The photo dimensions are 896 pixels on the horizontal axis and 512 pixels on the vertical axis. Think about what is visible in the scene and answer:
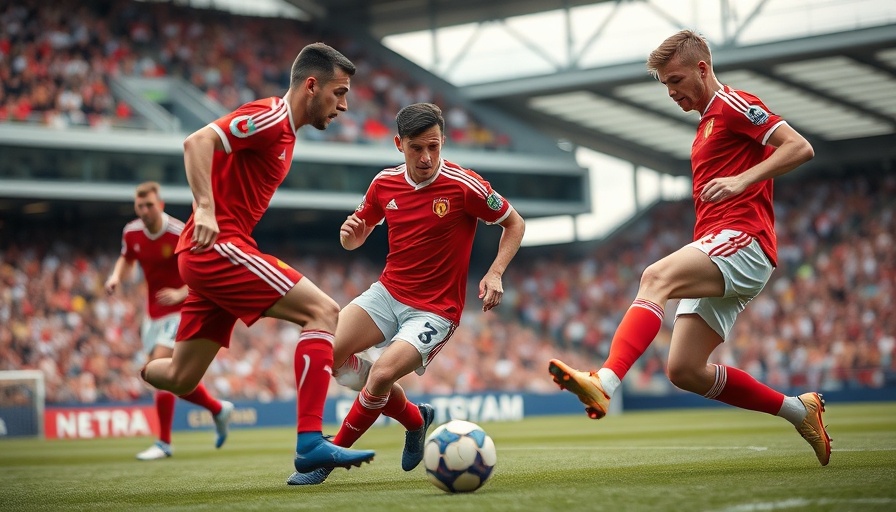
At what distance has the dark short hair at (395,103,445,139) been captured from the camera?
7180mm

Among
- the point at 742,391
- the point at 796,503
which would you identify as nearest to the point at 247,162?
the point at 742,391

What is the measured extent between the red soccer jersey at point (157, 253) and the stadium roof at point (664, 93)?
60.9 ft

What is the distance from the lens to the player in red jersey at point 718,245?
621 centimetres

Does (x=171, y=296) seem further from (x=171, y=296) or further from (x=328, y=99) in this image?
(x=328, y=99)

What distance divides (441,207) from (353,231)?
2.03 feet

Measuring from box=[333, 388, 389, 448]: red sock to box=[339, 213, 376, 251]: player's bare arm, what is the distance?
1048 mm

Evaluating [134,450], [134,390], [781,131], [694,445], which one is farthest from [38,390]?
[781,131]

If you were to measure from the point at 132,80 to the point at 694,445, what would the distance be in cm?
2086

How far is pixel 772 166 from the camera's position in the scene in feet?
20.6

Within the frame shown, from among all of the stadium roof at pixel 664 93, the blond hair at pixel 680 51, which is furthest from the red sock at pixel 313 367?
the stadium roof at pixel 664 93

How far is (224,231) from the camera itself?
648 cm

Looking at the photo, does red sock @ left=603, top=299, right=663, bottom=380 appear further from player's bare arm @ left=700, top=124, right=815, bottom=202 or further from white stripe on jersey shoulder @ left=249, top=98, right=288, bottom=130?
white stripe on jersey shoulder @ left=249, top=98, right=288, bottom=130

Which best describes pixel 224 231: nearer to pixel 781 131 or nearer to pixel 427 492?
pixel 427 492

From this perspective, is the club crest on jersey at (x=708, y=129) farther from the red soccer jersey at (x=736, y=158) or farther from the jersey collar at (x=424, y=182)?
the jersey collar at (x=424, y=182)
